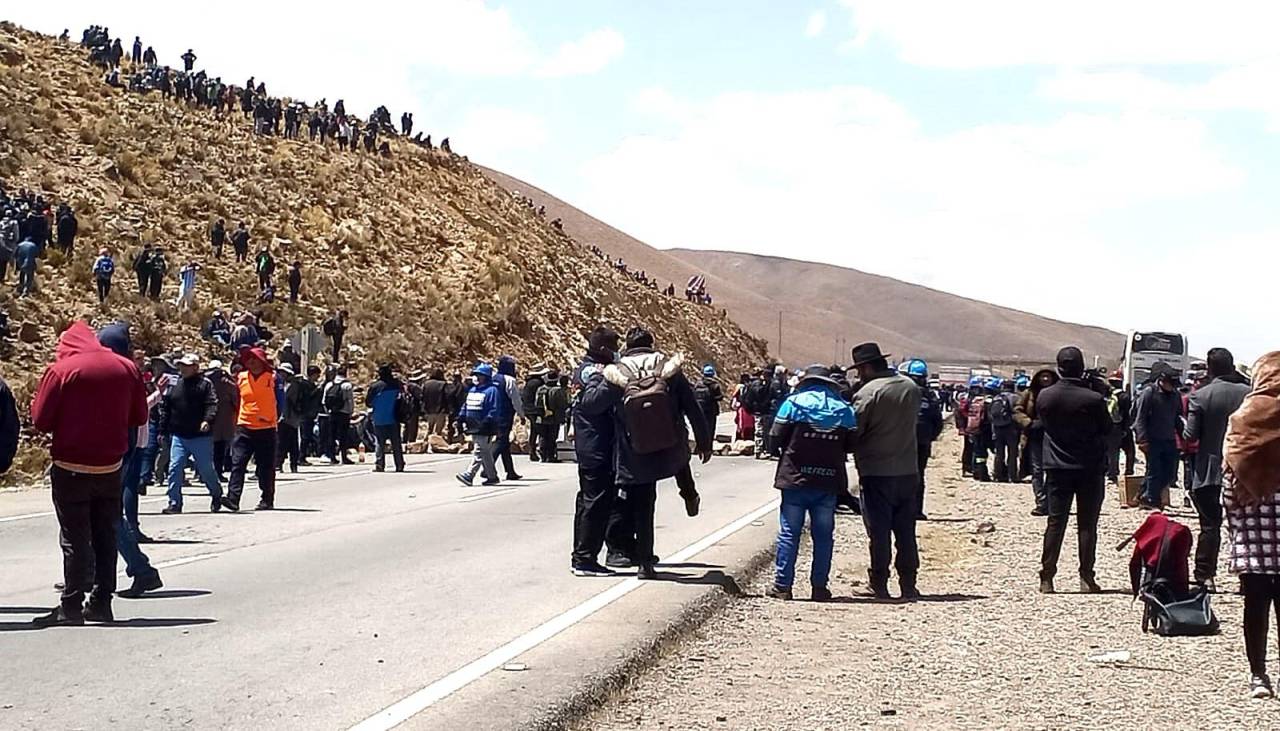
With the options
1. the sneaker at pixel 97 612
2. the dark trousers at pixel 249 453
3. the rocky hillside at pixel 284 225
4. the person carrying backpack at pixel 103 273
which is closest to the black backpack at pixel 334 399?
the dark trousers at pixel 249 453

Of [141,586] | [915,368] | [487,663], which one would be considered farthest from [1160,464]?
[141,586]

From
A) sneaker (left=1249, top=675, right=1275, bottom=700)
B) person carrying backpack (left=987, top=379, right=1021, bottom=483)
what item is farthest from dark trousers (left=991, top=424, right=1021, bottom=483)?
sneaker (left=1249, top=675, right=1275, bottom=700)

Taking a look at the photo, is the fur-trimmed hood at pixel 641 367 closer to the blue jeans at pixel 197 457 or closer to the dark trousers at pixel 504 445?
the blue jeans at pixel 197 457

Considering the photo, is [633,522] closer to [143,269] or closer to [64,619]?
[64,619]

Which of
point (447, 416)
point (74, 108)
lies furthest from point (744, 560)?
point (74, 108)

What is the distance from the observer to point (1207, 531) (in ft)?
39.9

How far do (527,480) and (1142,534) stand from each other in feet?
48.8

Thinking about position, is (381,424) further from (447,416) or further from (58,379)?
(58,379)

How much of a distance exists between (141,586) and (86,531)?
4.33 feet

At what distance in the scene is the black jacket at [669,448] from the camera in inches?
456

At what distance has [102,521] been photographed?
9.87m

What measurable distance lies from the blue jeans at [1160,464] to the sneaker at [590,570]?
8.68m

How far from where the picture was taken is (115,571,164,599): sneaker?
430 inches

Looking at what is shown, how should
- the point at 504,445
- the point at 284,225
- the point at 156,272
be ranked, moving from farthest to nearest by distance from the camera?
the point at 284,225 → the point at 156,272 → the point at 504,445
